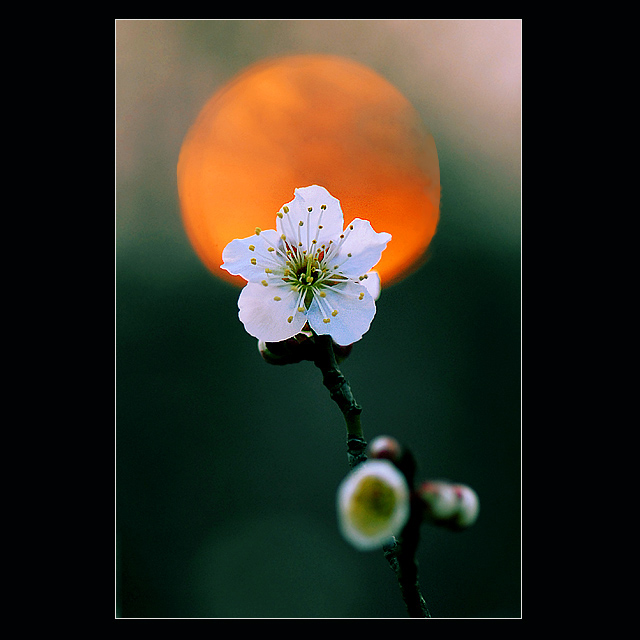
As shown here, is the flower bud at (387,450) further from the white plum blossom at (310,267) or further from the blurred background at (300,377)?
the blurred background at (300,377)

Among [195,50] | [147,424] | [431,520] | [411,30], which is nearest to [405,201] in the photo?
[411,30]

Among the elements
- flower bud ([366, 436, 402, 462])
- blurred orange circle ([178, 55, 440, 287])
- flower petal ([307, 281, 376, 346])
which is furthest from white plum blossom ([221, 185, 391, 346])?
blurred orange circle ([178, 55, 440, 287])

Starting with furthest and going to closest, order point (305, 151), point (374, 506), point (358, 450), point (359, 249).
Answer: point (305, 151)
point (359, 249)
point (358, 450)
point (374, 506)

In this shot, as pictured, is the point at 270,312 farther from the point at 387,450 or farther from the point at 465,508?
the point at 465,508

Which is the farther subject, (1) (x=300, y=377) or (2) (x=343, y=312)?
(1) (x=300, y=377)

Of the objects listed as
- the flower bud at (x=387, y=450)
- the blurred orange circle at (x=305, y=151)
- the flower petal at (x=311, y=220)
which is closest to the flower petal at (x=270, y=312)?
the flower petal at (x=311, y=220)

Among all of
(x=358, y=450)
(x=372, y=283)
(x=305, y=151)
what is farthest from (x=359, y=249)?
(x=305, y=151)

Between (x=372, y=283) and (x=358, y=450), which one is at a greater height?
(x=372, y=283)
